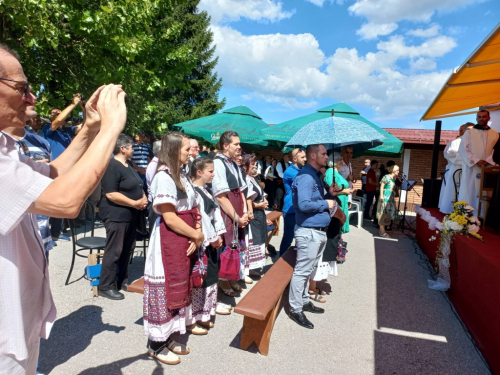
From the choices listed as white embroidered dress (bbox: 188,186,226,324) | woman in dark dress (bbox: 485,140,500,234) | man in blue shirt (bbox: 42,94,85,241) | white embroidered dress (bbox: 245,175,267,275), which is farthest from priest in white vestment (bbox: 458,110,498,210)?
man in blue shirt (bbox: 42,94,85,241)

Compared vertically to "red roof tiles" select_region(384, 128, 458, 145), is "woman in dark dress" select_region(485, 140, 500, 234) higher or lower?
lower

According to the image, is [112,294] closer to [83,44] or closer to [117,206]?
[117,206]

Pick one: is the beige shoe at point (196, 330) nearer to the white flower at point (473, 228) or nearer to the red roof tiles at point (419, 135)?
the white flower at point (473, 228)

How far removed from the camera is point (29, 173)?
103 centimetres

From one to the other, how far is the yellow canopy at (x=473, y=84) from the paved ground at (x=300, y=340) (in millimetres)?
3040

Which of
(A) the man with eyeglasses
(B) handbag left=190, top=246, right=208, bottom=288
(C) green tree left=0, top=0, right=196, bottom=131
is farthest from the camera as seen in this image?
(C) green tree left=0, top=0, right=196, bottom=131

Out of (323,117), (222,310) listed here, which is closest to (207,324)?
(222,310)

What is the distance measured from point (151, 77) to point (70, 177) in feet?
23.0

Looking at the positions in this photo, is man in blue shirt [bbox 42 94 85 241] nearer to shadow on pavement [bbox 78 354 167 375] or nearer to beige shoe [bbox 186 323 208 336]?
beige shoe [bbox 186 323 208 336]

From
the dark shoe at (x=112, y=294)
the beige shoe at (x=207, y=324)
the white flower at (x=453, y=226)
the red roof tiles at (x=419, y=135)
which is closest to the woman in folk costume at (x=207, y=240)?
the beige shoe at (x=207, y=324)

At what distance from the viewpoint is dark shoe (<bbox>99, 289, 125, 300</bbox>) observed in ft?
13.3

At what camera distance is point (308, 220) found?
3.60 m

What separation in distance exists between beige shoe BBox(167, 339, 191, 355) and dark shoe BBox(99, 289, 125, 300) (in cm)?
132

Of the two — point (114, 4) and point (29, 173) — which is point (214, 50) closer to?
point (114, 4)
